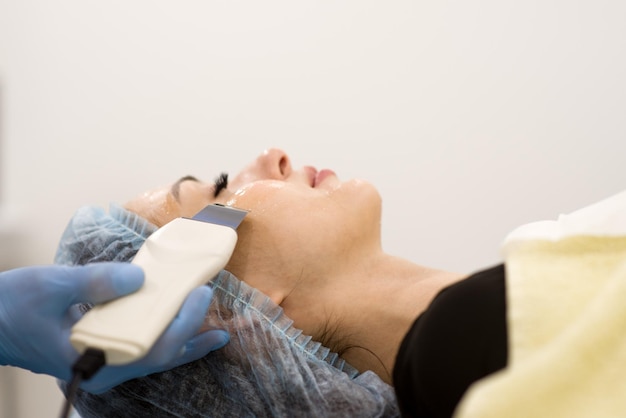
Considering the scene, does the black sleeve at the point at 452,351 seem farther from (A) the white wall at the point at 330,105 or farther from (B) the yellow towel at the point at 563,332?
(A) the white wall at the point at 330,105

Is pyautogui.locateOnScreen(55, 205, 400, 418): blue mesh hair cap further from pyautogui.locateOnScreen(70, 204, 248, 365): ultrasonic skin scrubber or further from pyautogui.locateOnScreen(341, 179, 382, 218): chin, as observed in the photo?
pyautogui.locateOnScreen(341, 179, 382, 218): chin

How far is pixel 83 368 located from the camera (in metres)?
0.67

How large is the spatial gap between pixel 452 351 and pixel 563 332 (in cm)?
11

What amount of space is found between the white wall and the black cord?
106 centimetres

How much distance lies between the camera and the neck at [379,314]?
41.2 inches

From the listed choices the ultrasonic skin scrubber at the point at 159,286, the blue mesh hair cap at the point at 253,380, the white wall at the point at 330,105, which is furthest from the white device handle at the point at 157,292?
the white wall at the point at 330,105

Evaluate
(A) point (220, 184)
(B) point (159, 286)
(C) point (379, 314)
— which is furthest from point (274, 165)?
(B) point (159, 286)

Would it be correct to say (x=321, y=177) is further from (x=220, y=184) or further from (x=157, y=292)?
(x=157, y=292)

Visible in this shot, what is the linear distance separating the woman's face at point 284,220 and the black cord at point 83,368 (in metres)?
0.42

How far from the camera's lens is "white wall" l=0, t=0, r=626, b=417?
155 centimetres

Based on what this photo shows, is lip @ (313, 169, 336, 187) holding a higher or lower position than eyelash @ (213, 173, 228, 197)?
higher

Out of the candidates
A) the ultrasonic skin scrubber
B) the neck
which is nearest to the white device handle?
the ultrasonic skin scrubber

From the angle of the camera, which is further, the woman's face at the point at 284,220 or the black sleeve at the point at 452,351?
the woman's face at the point at 284,220

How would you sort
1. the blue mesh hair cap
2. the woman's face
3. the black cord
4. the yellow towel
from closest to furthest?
the yellow towel, the black cord, the blue mesh hair cap, the woman's face
